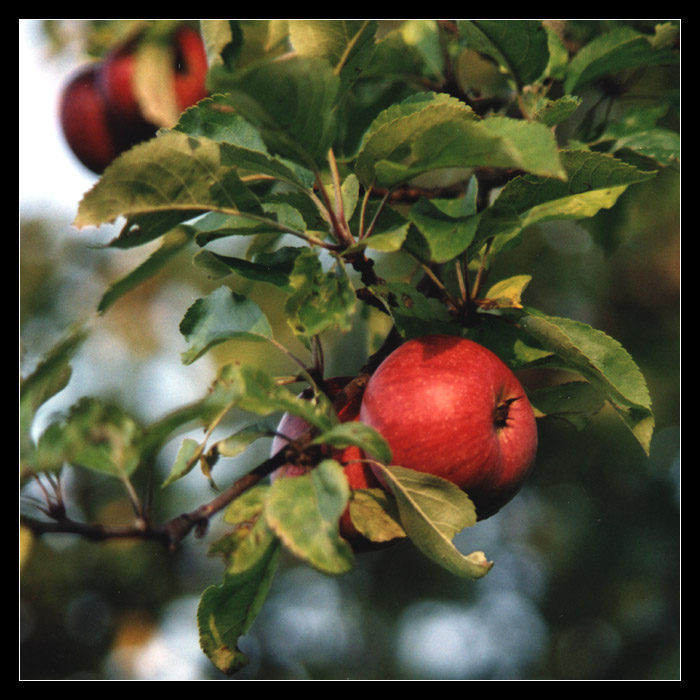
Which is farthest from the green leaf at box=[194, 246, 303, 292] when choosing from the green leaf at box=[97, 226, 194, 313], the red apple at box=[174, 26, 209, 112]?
the red apple at box=[174, 26, 209, 112]

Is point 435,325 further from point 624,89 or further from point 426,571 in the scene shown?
point 426,571

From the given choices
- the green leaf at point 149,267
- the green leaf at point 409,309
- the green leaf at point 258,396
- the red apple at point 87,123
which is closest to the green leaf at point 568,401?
the green leaf at point 409,309

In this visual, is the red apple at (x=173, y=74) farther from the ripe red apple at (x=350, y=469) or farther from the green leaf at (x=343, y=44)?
the ripe red apple at (x=350, y=469)

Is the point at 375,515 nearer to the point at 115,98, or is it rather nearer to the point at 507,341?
the point at 507,341

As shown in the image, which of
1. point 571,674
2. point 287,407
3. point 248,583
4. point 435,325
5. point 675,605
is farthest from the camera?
point 571,674

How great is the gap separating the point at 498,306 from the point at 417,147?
263mm

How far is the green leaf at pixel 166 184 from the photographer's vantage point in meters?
0.73

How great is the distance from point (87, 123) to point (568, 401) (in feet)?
4.85

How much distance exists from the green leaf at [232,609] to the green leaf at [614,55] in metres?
1.02

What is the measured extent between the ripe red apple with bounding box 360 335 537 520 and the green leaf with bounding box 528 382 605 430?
16 cm

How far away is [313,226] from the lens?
88 cm

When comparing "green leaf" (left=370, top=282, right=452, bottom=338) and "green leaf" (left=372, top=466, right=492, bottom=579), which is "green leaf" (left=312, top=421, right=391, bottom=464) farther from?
"green leaf" (left=370, top=282, right=452, bottom=338)

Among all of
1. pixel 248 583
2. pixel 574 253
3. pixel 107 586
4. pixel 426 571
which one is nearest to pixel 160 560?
pixel 107 586

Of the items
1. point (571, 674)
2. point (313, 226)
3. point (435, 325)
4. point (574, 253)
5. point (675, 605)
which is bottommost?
point (571, 674)
